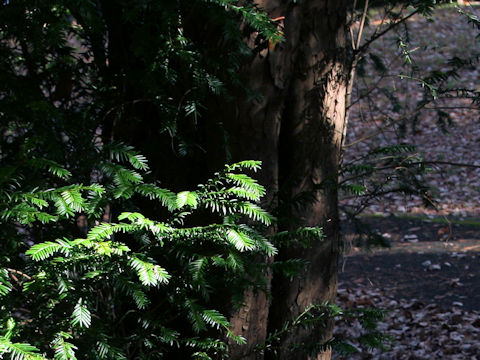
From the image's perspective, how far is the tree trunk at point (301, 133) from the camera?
261 centimetres

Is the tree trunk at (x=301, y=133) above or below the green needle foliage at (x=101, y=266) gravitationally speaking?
above

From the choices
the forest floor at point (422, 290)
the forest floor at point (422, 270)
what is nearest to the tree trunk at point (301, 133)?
the forest floor at point (422, 270)

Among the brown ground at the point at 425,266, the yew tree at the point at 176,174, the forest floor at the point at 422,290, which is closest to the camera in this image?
the yew tree at the point at 176,174

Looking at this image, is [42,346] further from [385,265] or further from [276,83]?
[385,265]

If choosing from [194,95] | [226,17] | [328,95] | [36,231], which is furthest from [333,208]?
[36,231]

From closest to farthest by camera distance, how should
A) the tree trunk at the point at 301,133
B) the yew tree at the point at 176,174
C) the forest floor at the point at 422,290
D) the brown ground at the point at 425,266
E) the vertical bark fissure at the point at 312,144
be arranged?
the yew tree at the point at 176,174 → the tree trunk at the point at 301,133 → the vertical bark fissure at the point at 312,144 → the forest floor at the point at 422,290 → the brown ground at the point at 425,266

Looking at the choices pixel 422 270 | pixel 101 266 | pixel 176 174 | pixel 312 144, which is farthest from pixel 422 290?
pixel 101 266

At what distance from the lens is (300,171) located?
9.18ft

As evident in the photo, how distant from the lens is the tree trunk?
2609 millimetres

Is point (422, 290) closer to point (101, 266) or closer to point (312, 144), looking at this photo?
point (312, 144)

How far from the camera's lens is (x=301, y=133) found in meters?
2.81

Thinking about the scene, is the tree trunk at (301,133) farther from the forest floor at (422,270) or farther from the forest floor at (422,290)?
the forest floor at (422,290)

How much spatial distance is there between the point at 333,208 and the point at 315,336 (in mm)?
699

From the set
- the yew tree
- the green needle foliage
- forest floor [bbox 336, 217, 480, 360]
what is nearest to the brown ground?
forest floor [bbox 336, 217, 480, 360]
